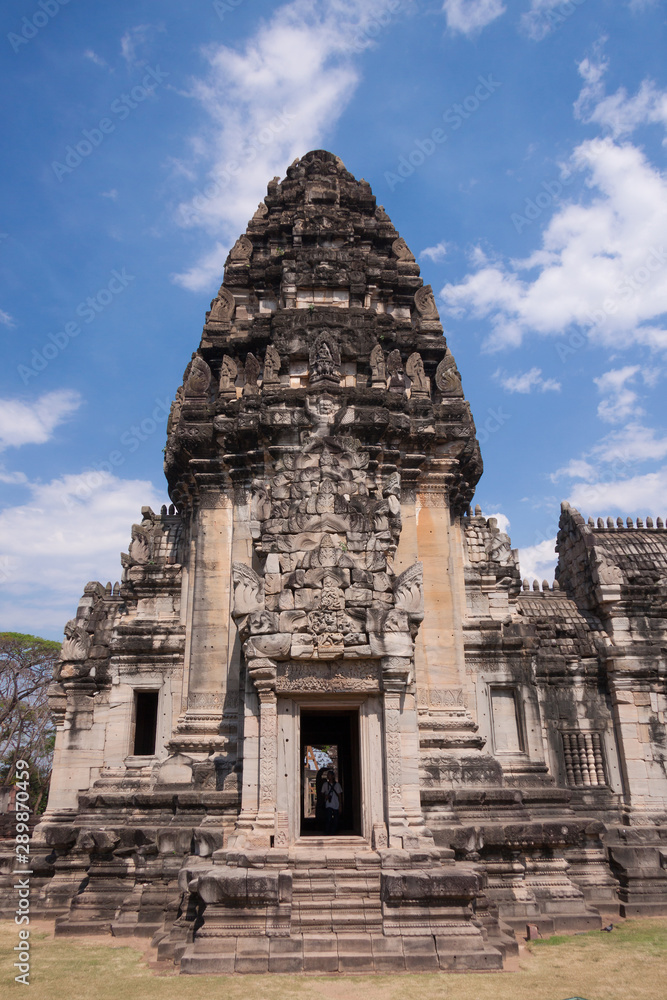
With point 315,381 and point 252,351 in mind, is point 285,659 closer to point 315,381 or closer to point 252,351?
point 315,381

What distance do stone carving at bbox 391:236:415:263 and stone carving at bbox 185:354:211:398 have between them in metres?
6.18

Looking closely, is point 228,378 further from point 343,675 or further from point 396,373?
point 343,675

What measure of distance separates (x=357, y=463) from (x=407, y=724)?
13.8ft

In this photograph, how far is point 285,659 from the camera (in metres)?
10.5

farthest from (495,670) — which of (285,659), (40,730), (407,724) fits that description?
(40,730)

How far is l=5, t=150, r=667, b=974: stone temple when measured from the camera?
980 centimetres

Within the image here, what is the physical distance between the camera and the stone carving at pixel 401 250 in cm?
1856

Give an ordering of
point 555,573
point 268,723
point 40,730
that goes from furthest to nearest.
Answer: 1. point 40,730
2. point 555,573
3. point 268,723

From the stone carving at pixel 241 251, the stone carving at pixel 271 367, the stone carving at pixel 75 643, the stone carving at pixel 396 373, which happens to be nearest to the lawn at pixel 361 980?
the stone carving at pixel 75 643

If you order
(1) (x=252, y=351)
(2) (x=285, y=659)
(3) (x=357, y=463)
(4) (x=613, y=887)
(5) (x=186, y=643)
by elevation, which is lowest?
(4) (x=613, y=887)

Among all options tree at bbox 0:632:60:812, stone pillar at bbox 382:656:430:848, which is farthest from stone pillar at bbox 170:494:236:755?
tree at bbox 0:632:60:812

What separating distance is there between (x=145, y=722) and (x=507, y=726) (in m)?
7.52

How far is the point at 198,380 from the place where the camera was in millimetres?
15641

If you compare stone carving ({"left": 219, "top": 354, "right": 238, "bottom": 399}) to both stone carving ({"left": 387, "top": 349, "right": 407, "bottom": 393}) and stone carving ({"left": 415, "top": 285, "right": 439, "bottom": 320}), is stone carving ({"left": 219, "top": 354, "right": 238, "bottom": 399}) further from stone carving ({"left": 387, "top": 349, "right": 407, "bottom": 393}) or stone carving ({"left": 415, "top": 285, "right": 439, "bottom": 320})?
stone carving ({"left": 415, "top": 285, "right": 439, "bottom": 320})
